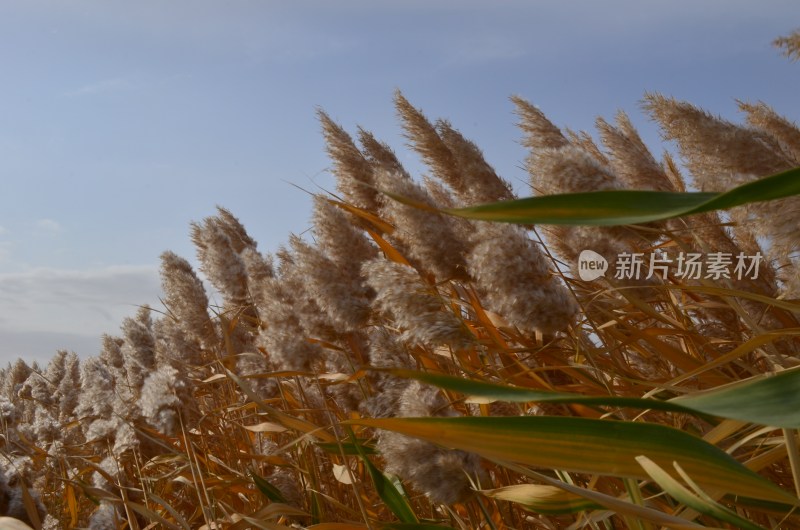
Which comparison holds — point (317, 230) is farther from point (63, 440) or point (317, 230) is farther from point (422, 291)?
point (63, 440)

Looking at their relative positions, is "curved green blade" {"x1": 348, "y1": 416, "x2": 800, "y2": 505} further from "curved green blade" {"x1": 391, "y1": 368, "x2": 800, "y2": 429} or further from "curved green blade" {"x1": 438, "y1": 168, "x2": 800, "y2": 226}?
"curved green blade" {"x1": 438, "y1": 168, "x2": 800, "y2": 226}

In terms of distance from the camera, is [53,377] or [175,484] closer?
[175,484]

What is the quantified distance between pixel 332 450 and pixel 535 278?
69 cm

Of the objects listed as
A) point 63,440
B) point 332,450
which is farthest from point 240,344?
point 332,450

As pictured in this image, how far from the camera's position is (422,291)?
Answer: 1.82 m
